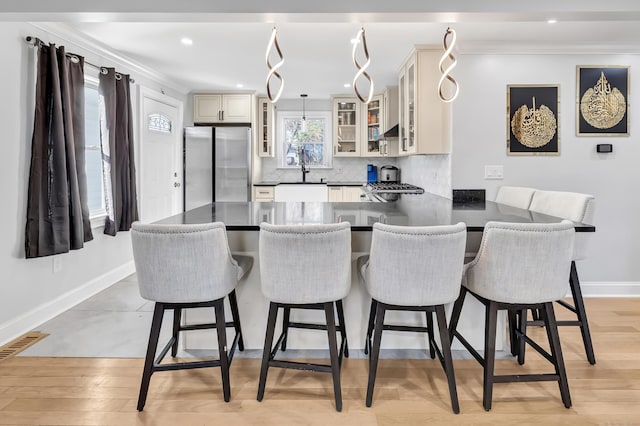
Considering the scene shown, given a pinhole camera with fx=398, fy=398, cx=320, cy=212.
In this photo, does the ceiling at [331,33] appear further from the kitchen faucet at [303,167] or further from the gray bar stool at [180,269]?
the kitchen faucet at [303,167]

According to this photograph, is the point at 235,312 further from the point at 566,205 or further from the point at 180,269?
the point at 566,205

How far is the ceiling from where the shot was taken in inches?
86.6

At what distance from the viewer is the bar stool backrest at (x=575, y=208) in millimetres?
2369

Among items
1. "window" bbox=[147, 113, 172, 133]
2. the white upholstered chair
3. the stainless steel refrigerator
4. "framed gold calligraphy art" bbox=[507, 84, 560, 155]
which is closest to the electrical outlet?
"window" bbox=[147, 113, 172, 133]

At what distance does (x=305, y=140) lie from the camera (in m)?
6.62

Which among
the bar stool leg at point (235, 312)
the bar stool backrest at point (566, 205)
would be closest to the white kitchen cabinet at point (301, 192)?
the bar stool backrest at point (566, 205)

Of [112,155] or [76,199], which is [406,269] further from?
[112,155]

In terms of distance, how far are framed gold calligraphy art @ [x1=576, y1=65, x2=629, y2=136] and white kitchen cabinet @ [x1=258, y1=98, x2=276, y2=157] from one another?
4030 millimetres

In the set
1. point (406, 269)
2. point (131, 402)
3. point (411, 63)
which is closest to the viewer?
point (406, 269)

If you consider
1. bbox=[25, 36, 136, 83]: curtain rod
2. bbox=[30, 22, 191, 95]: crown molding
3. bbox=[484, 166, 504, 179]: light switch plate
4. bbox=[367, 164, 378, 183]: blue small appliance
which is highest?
Result: bbox=[30, 22, 191, 95]: crown molding

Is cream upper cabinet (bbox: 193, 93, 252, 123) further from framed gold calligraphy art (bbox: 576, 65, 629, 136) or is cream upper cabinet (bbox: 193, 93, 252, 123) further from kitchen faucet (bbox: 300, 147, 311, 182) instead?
framed gold calligraphy art (bbox: 576, 65, 629, 136)

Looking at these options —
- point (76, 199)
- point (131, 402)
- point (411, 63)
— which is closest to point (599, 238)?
point (411, 63)

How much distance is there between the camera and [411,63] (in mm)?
3898

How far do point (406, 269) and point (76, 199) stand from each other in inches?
105
